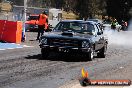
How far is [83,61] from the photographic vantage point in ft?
53.7

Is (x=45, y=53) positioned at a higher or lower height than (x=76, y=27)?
lower

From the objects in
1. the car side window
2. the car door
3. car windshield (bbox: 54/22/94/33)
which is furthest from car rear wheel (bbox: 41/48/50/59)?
the car door

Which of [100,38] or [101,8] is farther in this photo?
[101,8]

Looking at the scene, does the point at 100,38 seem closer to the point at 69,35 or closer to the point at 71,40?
the point at 69,35

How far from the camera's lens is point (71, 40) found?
1589cm

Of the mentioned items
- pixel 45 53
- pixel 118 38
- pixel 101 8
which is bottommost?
pixel 118 38

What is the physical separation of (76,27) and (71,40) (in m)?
1.25

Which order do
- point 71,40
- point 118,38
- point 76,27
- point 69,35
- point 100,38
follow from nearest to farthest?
point 71,40, point 69,35, point 76,27, point 100,38, point 118,38

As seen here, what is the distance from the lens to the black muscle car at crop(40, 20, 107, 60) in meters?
15.9

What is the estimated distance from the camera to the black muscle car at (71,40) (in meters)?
15.9

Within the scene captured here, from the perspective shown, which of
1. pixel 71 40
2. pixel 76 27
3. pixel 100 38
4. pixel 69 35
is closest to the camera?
pixel 71 40

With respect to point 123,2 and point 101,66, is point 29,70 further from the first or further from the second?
point 123,2

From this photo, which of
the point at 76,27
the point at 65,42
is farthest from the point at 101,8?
the point at 65,42

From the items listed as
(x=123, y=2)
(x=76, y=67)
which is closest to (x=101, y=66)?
(x=76, y=67)
